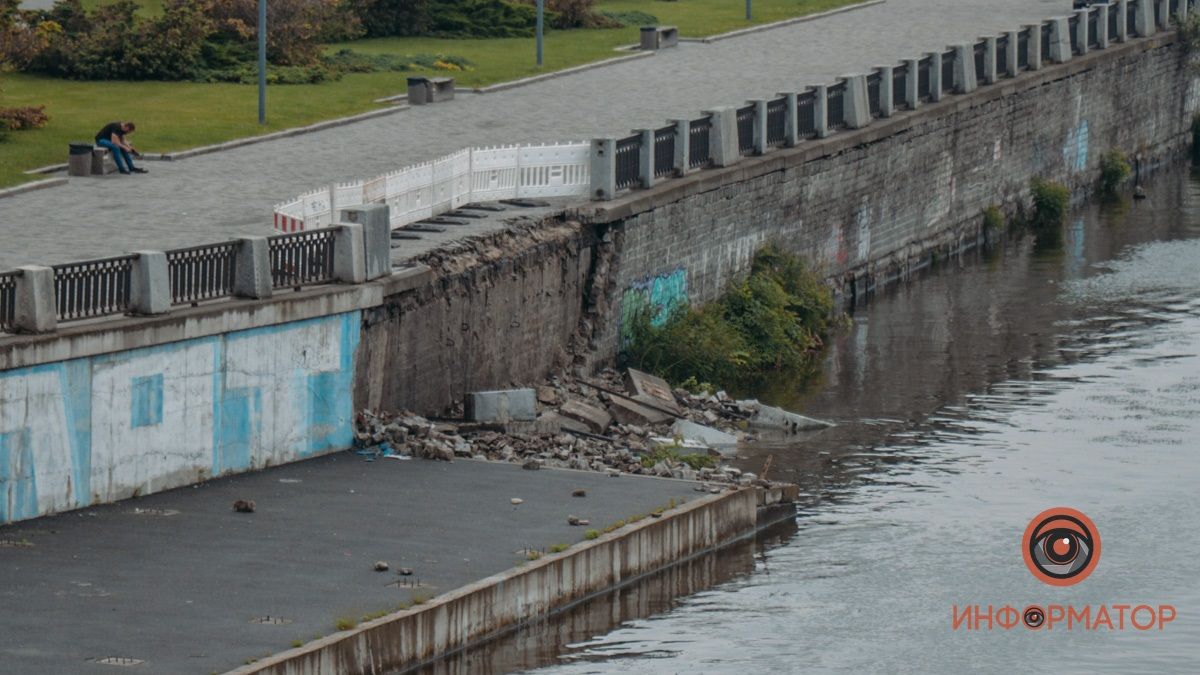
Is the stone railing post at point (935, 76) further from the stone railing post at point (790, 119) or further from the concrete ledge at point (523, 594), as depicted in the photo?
the concrete ledge at point (523, 594)

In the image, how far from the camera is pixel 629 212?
107 ft

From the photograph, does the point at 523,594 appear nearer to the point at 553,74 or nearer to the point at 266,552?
the point at 266,552

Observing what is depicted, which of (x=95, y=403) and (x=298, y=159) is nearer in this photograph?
(x=95, y=403)

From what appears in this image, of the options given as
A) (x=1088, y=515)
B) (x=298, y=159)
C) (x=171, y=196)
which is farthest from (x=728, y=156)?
(x=1088, y=515)

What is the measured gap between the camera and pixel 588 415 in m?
28.8

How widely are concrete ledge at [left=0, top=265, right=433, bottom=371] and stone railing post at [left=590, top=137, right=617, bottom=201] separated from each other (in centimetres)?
580

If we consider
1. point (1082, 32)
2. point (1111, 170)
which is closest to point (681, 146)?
point (1082, 32)

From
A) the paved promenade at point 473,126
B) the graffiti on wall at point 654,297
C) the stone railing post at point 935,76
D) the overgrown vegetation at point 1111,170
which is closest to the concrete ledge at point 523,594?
the paved promenade at point 473,126

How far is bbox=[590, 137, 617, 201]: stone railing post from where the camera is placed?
32.6 meters

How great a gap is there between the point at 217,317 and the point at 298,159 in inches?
Answer: 481

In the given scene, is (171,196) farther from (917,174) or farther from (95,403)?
(917,174)

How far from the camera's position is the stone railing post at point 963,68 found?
45.8 m

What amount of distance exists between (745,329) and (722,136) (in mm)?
2990

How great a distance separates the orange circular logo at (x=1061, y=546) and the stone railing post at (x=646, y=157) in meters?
9.24
